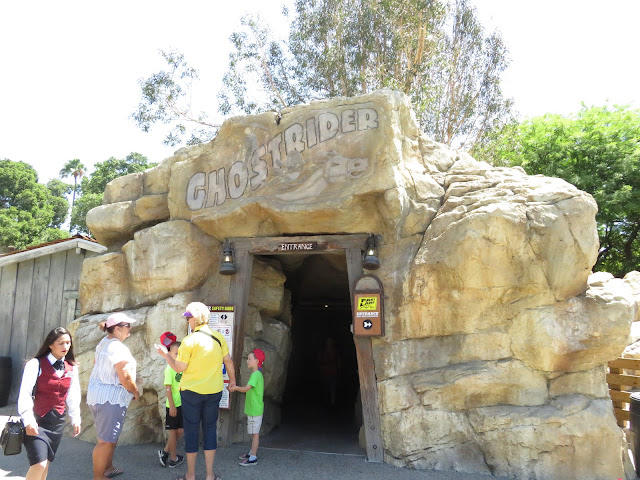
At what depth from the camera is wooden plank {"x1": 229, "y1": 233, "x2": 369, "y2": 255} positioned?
5.82m

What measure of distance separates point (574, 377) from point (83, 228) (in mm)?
27175

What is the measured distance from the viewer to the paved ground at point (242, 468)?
4.79 meters

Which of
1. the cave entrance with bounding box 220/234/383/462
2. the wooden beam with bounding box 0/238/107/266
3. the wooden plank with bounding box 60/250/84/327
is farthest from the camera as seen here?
the wooden plank with bounding box 60/250/84/327

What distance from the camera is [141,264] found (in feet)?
20.7

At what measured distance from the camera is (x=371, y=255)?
18.2 ft

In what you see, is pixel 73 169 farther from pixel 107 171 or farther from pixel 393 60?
pixel 393 60

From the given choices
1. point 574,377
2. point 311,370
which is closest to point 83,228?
point 311,370

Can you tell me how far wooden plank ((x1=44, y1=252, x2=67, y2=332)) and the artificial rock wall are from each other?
2.14 m

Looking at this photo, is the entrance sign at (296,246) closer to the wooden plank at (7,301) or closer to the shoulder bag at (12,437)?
the shoulder bag at (12,437)

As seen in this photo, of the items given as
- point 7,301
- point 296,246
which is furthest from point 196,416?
point 7,301

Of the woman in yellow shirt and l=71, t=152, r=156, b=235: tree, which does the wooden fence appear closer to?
the woman in yellow shirt

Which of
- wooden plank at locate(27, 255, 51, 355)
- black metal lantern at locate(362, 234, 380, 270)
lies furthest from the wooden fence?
wooden plank at locate(27, 255, 51, 355)

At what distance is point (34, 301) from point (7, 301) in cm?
66

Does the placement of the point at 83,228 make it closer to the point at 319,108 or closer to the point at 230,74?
the point at 230,74
